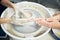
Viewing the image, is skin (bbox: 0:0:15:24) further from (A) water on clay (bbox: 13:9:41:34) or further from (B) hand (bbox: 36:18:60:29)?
(B) hand (bbox: 36:18:60:29)

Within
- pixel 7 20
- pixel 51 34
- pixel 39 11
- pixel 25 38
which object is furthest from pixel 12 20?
pixel 51 34

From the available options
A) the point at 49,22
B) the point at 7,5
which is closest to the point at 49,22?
the point at 49,22

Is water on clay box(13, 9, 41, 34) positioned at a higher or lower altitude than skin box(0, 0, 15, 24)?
lower

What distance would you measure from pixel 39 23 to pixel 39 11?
6.5 inches

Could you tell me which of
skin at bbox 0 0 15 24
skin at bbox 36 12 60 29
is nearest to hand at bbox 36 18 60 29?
skin at bbox 36 12 60 29

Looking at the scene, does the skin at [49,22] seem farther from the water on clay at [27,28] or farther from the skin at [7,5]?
the skin at [7,5]

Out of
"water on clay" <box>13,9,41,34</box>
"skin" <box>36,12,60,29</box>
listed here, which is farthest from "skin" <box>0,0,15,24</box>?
"skin" <box>36,12,60,29</box>

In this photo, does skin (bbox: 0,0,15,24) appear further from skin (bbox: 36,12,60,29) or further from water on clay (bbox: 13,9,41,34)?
skin (bbox: 36,12,60,29)

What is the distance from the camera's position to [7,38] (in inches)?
50.8

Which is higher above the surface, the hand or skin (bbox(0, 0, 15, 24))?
skin (bbox(0, 0, 15, 24))

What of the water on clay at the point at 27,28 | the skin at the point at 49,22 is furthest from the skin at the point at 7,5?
the skin at the point at 49,22

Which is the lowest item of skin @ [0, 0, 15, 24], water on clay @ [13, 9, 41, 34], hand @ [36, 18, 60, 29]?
water on clay @ [13, 9, 41, 34]

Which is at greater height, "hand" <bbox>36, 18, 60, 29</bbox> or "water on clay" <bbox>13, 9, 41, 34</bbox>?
"hand" <bbox>36, 18, 60, 29</bbox>

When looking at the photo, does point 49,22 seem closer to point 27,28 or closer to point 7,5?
point 27,28
